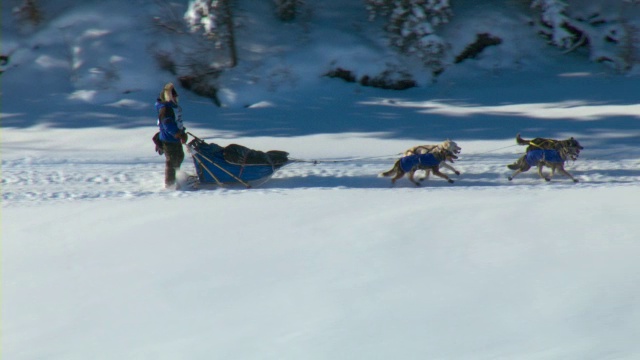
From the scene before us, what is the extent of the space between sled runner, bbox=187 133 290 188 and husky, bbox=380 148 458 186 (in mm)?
1494

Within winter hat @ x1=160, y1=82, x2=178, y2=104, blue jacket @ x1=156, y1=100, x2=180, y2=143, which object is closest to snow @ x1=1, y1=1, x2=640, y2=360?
blue jacket @ x1=156, y1=100, x2=180, y2=143

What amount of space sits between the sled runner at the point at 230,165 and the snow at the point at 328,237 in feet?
0.92

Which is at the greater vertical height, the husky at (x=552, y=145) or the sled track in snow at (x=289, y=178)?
the husky at (x=552, y=145)

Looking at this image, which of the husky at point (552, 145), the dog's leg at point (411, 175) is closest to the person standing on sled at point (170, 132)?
the dog's leg at point (411, 175)

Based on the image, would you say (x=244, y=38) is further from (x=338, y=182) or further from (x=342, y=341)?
(x=342, y=341)

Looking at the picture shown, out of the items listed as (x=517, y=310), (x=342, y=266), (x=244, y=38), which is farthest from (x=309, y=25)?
(x=517, y=310)

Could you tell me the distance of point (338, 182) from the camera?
371 inches

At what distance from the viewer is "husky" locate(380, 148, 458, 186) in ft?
29.9

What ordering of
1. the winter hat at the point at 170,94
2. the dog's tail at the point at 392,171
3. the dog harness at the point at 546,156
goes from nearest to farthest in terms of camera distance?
the winter hat at the point at 170,94 < the dog harness at the point at 546,156 < the dog's tail at the point at 392,171

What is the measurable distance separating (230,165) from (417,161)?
2287 mm

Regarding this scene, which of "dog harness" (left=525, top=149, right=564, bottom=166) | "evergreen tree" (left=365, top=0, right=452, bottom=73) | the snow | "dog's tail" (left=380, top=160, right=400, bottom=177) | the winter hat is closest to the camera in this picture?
the snow

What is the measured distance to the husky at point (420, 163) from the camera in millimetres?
9109

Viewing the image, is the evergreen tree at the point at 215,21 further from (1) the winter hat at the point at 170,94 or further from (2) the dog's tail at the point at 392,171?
(2) the dog's tail at the point at 392,171

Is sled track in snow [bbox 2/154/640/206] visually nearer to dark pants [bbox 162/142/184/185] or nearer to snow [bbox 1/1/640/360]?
snow [bbox 1/1/640/360]
